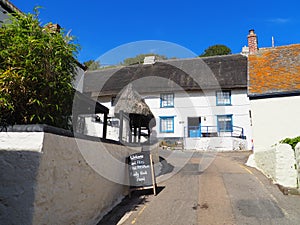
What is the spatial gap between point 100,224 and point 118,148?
1902 mm

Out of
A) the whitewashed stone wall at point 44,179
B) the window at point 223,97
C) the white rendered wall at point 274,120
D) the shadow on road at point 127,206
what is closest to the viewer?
the whitewashed stone wall at point 44,179

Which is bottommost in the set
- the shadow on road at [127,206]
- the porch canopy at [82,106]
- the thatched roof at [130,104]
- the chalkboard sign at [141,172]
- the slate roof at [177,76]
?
the shadow on road at [127,206]

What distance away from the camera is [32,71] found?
3641mm

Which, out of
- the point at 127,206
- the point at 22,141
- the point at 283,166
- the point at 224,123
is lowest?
the point at 127,206

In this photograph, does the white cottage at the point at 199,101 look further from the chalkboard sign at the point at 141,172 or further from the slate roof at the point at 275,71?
the chalkboard sign at the point at 141,172

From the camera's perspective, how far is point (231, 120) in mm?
20328

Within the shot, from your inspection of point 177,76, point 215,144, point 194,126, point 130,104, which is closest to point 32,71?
point 130,104

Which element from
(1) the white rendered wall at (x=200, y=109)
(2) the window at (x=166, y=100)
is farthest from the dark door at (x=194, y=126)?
(2) the window at (x=166, y=100)

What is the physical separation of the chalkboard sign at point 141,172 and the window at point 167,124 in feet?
48.5

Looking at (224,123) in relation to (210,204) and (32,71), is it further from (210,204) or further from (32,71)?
(32,71)

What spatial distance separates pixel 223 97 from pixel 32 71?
19.5 meters

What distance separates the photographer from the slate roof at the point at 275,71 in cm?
1009

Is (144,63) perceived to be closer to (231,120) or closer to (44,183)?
(231,120)

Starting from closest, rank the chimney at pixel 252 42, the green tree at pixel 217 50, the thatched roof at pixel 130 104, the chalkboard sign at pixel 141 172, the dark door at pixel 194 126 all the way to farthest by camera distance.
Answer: the chalkboard sign at pixel 141 172, the thatched roof at pixel 130 104, the chimney at pixel 252 42, the dark door at pixel 194 126, the green tree at pixel 217 50
